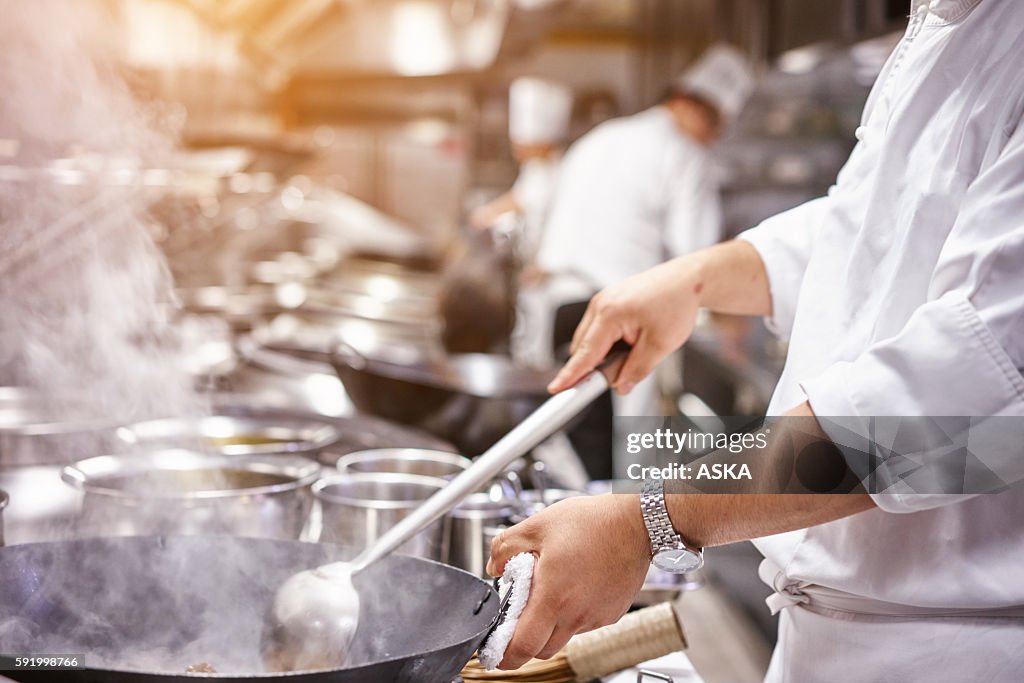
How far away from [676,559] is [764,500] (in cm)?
9

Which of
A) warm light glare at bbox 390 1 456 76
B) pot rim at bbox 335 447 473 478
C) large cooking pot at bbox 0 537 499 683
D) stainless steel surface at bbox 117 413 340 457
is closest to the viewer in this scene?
large cooking pot at bbox 0 537 499 683

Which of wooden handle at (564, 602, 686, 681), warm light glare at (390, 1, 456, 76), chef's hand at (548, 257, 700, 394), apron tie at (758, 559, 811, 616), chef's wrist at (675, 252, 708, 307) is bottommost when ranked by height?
wooden handle at (564, 602, 686, 681)

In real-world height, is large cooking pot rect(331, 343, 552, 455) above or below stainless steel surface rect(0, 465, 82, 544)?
below

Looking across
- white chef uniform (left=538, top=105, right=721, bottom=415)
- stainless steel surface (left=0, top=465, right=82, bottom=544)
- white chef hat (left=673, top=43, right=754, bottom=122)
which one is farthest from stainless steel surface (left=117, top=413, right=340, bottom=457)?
white chef hat (left=673, top=43, right=754, bottom=122)

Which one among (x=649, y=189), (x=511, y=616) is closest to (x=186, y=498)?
(x=511, y=616)

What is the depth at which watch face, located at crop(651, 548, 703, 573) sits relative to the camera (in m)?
0.85

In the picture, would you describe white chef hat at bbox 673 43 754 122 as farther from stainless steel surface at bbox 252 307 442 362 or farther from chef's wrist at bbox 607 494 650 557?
chef's wrist at bbox 607 494 650 557

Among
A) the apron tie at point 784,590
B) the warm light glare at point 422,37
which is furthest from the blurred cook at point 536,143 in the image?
the apron tie at point 784,590

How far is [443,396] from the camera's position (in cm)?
209

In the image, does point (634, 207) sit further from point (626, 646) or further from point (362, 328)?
point (626, 646)

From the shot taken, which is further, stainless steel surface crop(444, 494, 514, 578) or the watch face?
stainless steel surface crop(444, 494, 514, 578)

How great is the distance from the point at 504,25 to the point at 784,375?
2743 millimetres

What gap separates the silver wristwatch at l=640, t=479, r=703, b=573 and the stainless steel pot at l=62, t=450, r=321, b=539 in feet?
1.55

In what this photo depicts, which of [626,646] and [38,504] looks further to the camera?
[38,504]
